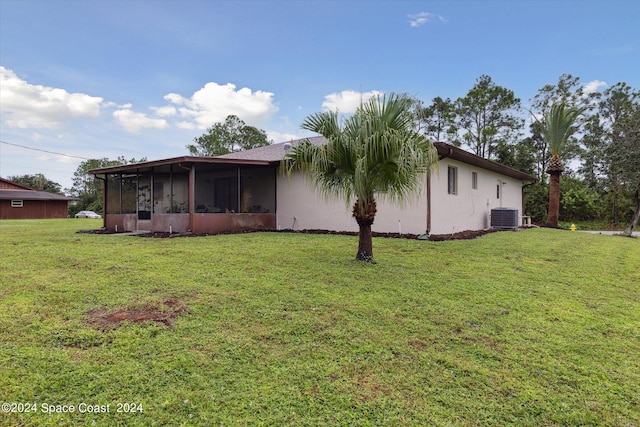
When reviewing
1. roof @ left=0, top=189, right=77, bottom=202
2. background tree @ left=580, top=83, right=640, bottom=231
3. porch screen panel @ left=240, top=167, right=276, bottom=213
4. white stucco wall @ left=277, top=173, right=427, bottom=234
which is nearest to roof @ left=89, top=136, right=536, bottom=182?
porch screen panel @ left=240, top=167, right=276, bottom=213

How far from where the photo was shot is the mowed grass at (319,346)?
7.43 feet

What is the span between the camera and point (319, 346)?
10.1ft

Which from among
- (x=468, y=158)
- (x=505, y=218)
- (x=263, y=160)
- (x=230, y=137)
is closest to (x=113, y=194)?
(x=263, y=160)

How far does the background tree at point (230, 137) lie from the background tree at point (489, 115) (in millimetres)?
20824

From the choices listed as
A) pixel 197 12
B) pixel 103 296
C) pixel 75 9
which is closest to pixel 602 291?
pixel 103 296

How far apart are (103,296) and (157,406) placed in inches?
95.8

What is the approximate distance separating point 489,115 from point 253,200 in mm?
25935

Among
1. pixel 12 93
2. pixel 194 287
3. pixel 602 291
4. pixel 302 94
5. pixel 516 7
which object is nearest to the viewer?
pixel 194 287

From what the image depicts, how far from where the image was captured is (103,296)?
13.5 feet

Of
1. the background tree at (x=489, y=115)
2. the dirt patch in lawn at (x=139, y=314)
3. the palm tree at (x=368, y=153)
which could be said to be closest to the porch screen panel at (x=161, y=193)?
the palm tree at (x=368, y=153)

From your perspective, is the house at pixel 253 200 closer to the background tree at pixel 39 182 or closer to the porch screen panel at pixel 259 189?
the porch screen panel at pixel 259 189

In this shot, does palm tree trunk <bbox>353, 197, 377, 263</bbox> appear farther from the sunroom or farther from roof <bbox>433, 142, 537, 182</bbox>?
the sunroom

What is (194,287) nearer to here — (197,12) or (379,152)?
(379,152)

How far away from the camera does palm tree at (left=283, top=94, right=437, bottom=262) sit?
5.42 m
